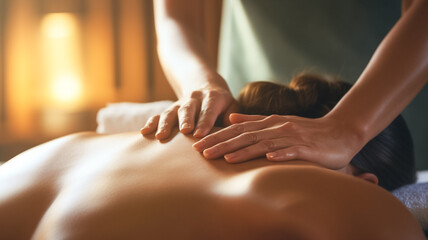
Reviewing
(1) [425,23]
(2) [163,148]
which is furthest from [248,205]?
(1) [425,23]

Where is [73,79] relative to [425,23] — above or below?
below

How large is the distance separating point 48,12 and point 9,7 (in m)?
0.25

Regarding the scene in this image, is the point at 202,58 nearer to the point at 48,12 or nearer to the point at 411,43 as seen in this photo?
the point at 411,43

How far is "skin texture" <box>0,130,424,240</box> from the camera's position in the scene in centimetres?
59

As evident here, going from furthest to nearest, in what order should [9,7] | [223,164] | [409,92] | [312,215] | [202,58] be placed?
[9,7] → [202,58] → [409,92] → [223,164] → [312,215]

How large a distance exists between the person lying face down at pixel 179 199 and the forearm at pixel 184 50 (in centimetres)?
35

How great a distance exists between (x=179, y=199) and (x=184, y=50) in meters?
0.82

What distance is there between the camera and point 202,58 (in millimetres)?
1377

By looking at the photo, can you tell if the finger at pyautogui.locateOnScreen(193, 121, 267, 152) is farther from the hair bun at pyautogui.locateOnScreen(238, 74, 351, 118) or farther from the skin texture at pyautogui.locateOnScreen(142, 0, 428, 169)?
the hair bun at pyautogui.locateOnScreen(238, 74, 351, 118)

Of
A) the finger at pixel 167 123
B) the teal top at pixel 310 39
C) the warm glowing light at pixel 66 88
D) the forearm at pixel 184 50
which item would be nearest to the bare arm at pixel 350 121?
the finger at pixel 167 123

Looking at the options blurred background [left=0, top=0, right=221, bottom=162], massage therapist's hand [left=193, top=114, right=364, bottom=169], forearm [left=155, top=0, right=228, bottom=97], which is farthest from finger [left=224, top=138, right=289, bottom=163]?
blurred background [left=0, top=0, right=221, bottom=162]

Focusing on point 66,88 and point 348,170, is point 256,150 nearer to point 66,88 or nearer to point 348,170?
point 348,170

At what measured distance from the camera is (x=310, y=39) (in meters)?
1.82

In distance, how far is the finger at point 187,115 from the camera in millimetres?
889
